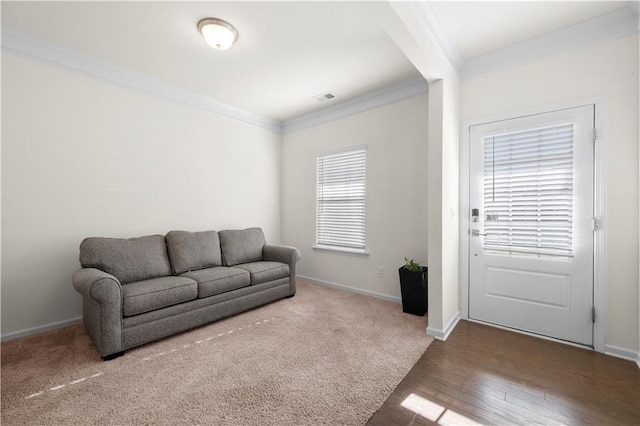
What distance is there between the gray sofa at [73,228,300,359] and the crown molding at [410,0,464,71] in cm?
287

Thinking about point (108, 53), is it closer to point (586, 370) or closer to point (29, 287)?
point (29, 287)

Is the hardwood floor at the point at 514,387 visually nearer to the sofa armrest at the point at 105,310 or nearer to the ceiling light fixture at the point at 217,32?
the sofa armrest at the point at 105,310

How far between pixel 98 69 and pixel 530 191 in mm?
4650

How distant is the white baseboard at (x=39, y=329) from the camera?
2.53 m

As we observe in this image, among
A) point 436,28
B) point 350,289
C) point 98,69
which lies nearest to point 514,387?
point 350,289

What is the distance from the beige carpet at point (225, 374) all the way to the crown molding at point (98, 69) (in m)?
2.69

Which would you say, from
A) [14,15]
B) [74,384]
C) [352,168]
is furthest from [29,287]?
[352,168]

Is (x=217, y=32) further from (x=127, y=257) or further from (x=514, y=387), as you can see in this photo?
(x=514, y=387)

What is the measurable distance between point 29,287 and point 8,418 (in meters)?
1.57

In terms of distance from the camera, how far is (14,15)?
2.30 m

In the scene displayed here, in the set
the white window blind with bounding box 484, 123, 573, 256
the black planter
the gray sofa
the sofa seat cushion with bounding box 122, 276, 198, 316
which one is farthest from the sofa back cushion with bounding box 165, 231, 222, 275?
the white window blind with bounding box 484, 123, 573, 256

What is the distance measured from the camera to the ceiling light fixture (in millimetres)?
2338

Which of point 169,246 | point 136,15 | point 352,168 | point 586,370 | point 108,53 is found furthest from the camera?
point 352,168

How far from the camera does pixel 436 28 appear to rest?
237 cm
